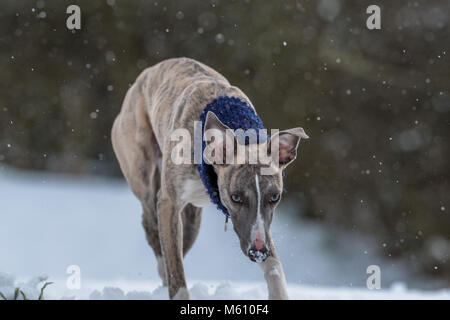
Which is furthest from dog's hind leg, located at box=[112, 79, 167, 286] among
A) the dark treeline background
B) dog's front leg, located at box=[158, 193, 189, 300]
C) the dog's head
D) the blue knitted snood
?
the dark treeline background

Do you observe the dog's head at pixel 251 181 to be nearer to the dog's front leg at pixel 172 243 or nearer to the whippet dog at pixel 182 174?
the whippet dog at pixel 182 174

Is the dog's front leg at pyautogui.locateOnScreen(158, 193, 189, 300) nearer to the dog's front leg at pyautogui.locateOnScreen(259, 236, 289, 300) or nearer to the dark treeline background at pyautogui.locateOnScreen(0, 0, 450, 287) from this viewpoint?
the dog's front leg at pyautogui.locateOnScreen(259, 236, 289, 300)

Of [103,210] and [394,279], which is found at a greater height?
[103,210]

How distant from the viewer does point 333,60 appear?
789 cm

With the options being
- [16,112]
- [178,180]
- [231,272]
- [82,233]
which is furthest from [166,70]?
[16,112]

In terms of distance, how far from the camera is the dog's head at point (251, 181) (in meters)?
2.27

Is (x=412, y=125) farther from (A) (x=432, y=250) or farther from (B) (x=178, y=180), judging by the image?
(B) (x=178, y=180)

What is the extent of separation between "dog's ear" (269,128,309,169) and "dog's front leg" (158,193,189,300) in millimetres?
710

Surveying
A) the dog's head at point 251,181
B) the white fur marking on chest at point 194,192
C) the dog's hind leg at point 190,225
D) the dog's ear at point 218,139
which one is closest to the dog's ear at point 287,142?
the dog's head at point 251,181

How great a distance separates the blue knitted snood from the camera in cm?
264

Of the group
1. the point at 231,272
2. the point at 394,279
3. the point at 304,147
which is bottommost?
the point at 394,279

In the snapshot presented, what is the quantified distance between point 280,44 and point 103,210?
3.35 metres

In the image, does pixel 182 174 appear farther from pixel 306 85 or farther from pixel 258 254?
pixel 306 85

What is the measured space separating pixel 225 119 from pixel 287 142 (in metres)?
0.38
